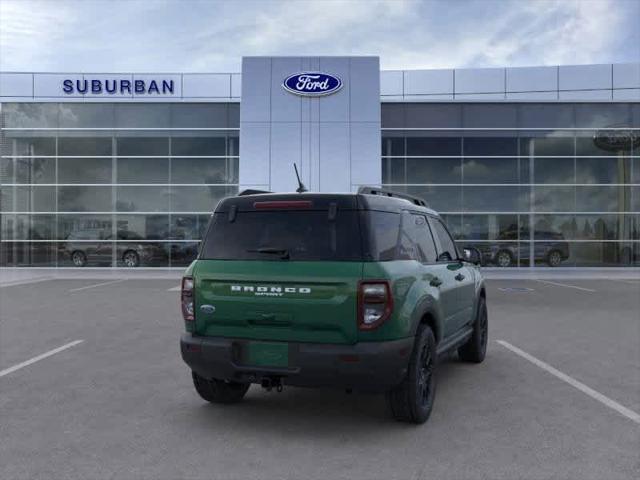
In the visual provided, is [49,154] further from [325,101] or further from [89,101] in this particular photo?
[325,101]

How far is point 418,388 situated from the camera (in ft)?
15.4

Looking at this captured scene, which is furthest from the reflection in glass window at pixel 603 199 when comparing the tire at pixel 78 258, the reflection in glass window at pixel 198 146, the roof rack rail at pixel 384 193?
the roof rack rail at pixel 384 193

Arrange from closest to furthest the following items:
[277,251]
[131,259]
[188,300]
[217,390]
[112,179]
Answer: [277,251]
[188,300]
[217,390]
[131,259]
[112,179]

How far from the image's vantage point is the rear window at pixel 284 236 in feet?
14.5

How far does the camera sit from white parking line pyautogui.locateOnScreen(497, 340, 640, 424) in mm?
5008

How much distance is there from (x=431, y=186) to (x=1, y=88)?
19.1 m

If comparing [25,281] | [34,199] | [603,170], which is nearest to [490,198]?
[603,170]

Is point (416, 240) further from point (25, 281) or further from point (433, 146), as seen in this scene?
point (433, 146)

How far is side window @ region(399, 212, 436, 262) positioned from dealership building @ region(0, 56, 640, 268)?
19.4 m

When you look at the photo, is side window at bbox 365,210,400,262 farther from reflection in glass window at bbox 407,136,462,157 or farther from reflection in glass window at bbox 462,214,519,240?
reflection in glass window at bbox 407,136,462,157

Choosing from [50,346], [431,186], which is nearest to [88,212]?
[431,186]

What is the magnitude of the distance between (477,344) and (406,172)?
18907mm

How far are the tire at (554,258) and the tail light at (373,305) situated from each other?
2242 cm

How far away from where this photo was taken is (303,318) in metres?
4.34
